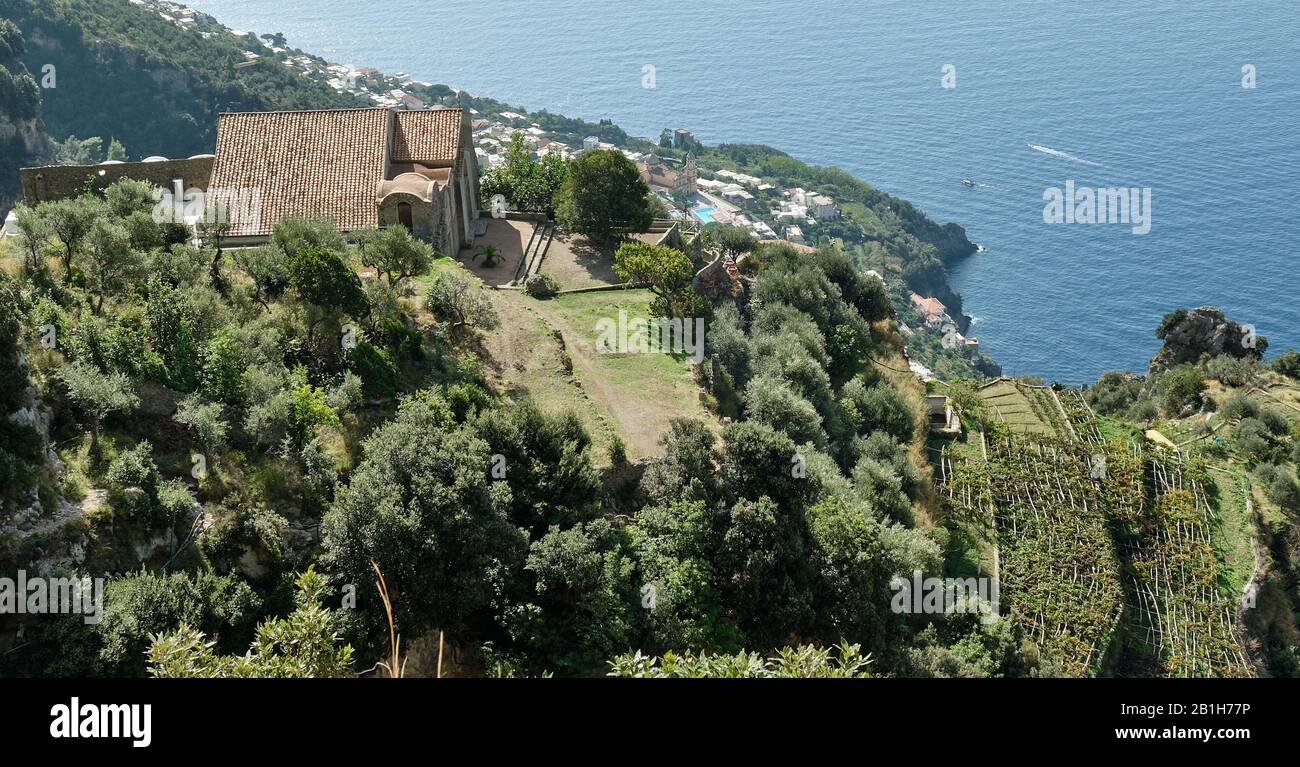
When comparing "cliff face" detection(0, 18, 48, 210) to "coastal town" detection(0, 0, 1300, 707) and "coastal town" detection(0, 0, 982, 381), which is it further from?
"coastal town" detection(0, 0, 1300, 707)

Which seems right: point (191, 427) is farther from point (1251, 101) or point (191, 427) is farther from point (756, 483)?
point (1251, 101)

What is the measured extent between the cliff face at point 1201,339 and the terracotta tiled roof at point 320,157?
41814mm

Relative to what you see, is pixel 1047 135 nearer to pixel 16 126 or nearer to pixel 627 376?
pixel 16 126

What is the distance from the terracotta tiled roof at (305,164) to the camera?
35469mm

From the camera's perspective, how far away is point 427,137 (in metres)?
38.6

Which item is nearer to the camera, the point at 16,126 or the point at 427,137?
the point at 427,137

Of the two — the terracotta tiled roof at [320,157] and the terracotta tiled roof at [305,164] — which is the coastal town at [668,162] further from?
the terracotta tiled roof at [305,164]

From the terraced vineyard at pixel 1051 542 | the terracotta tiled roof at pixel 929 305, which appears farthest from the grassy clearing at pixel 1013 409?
the terracotta tiled roof at pixel 929 305

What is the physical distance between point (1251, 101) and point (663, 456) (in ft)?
549

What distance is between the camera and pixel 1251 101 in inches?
6142

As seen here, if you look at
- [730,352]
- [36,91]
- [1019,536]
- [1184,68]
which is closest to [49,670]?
[730,352]

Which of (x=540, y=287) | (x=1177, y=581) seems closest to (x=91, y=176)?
(x=540, y=287)

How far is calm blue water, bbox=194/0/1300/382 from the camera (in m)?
107

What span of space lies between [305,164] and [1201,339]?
47612mm
